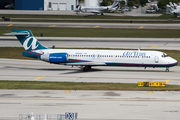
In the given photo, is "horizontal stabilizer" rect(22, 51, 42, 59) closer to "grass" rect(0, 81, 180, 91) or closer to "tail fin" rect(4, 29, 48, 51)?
"tail fin" rect(4, 29, 48, 51)

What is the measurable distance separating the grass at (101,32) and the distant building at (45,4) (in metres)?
63.6

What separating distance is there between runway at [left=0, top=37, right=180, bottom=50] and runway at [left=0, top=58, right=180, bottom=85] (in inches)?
669

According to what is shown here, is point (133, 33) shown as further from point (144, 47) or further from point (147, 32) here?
point (144, 47)

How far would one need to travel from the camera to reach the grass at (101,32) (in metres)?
80.6

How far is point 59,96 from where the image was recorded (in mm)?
26922

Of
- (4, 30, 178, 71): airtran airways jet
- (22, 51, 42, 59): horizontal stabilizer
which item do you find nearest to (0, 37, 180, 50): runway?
(22, 51, 42, 59): horizontal stabilizer

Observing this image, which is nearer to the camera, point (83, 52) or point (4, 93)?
point (4, 93)

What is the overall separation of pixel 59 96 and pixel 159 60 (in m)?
20.2

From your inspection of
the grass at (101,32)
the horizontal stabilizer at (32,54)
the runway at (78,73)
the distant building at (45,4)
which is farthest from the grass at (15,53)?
the distant building at (45,4)

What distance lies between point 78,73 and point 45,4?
389ft

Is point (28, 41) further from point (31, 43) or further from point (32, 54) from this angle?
point (32, 54)

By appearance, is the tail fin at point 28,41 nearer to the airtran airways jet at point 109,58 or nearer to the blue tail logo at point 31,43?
the blue tail logo at point 31,43

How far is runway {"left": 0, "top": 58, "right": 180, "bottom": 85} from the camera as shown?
3675 centimetres

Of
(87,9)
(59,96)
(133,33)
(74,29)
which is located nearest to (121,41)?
(133,33)
